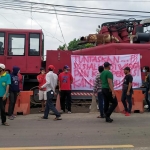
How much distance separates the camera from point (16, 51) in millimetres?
12789

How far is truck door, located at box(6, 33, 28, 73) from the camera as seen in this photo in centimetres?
1266

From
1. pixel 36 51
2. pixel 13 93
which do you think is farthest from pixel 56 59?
pixel 13 93

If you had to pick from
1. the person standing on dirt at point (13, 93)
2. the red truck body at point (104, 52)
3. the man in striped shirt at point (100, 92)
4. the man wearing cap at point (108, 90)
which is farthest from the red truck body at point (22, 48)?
the man wearing cap at point (108, 90)

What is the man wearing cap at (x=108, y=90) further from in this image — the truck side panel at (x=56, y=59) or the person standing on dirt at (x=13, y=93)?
the truck side panel at (x=56, y=59)

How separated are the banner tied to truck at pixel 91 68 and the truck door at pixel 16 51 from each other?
2.18 meters

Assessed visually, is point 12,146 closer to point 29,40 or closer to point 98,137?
point 98,137

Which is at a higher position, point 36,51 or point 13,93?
point 36,51

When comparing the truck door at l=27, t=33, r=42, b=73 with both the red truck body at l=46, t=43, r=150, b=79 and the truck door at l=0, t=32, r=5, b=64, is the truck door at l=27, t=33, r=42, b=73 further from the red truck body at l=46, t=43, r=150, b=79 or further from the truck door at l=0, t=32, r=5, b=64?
the truck door at l=0, t=32, r=5, b=64

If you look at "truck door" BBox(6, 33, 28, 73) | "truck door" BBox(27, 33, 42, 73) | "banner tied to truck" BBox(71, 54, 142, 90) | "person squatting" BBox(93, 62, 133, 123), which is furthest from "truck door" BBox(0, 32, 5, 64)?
"person squatting" BBox(93, 62, 133, 123)

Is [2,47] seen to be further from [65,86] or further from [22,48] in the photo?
[65,86]

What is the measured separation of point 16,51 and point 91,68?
330 centimetres

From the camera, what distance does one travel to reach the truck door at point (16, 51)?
12664mm

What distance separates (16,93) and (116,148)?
16.7 feet

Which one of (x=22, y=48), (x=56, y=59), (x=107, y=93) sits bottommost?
(x=107, y=93)
